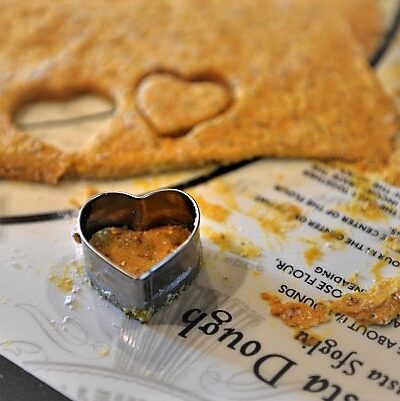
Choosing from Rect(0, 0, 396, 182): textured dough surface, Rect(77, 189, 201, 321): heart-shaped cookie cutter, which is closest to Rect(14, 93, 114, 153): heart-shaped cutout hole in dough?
Rect(0, 0, 396, 182): textured dough surface

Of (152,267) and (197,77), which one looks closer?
(152,267)

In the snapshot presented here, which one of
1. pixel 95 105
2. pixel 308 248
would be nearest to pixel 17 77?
pixel 95 105

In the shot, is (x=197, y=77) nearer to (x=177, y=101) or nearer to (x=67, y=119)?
(x=177, y=101)

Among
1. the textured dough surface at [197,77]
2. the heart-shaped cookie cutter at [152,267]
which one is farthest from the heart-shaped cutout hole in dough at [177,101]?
the heart-shaped cookie cutter at [152,267]

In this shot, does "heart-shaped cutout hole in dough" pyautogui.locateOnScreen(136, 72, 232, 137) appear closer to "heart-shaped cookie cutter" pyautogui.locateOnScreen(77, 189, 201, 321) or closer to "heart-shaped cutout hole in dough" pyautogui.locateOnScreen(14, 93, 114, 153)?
"heart-shaped cutout hole in dough" pyautogui.locateOnScreen(14, 93, 114, 153)

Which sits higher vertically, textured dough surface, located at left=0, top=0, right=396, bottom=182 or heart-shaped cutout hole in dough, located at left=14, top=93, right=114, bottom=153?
textured dough surface, located at left=0, top=0, right=396, bottom=182

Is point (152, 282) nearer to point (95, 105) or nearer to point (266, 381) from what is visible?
point (266, 381)

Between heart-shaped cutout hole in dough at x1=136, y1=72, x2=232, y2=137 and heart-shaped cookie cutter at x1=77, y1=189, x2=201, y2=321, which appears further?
heart-shaped cutout hole in dough at x1=136, y1=72, x2=232, y2=137

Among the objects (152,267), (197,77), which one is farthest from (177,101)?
(152,267)
